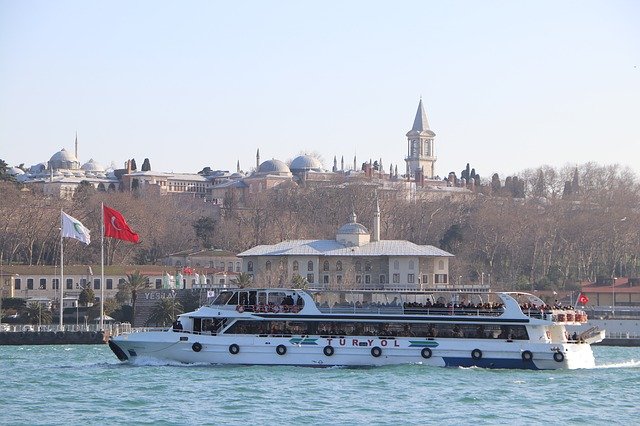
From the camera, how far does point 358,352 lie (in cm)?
5638

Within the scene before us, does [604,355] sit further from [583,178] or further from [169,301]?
[583,178]

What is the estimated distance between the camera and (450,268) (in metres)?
111

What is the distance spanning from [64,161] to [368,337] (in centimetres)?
14250

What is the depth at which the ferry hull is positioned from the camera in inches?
2208

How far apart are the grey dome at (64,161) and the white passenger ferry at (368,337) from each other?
5476 inches

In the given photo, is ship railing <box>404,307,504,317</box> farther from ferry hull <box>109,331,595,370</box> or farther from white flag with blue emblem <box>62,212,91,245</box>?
white flag with blue emblem <box>62,212,91,245</box>

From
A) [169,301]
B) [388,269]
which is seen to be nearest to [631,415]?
[169,301]

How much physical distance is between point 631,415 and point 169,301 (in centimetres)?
4613

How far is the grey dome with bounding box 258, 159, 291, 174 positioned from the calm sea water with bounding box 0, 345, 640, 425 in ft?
368

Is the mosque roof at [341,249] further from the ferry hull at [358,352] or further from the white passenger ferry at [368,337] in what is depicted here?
the ferry hull at [358,352]

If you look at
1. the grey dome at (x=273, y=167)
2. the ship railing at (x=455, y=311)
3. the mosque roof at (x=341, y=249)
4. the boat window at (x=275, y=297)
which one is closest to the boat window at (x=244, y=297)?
the boat window at (x=275, y=297)

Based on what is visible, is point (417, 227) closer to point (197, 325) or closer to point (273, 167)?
Result: point (273, 167)

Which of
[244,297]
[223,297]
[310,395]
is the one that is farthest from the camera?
[223,297]

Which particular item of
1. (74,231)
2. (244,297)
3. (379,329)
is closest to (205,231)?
(74,231)
